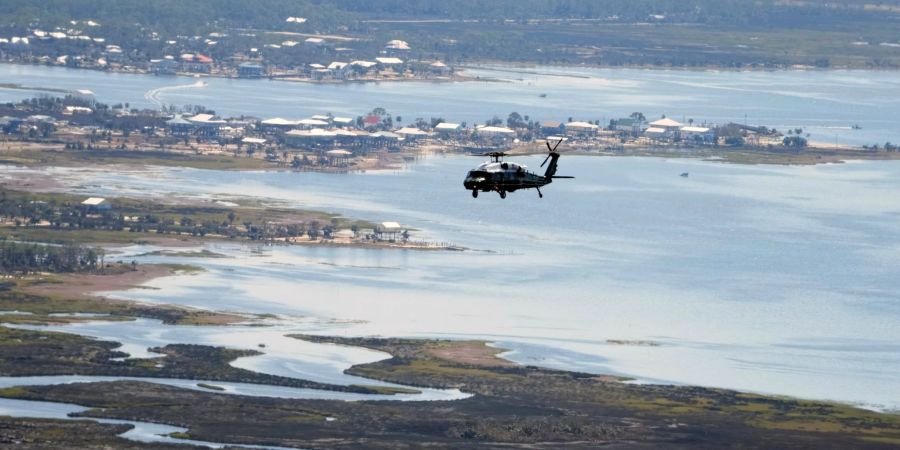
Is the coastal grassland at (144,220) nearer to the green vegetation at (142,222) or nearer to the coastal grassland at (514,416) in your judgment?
the green vegetation at (142,222)

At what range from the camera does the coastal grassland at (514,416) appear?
107500mm

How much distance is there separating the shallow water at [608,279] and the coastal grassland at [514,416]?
5.05m

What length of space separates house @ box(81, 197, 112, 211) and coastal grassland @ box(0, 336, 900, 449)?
53.1m

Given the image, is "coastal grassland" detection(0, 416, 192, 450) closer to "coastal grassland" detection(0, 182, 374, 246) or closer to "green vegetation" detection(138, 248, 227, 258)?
"green vegetation" detection(138, 248, 227, 258)

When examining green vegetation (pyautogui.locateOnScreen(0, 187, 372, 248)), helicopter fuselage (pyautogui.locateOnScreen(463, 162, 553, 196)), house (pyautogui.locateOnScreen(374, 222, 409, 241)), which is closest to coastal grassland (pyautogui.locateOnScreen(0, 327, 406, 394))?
green vegetation (pyautogui.locateOnScreen(0, 187, 372, 248))

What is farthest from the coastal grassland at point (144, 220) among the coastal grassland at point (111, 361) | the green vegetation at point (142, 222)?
the coastal grassland at point (111, 361)

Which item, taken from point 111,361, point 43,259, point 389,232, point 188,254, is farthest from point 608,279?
point 111,361

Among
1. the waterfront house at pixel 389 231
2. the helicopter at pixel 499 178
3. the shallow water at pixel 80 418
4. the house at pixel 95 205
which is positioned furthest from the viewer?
the house at pixel 95 205

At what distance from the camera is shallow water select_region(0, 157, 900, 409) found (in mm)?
129375

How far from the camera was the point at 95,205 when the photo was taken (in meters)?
171

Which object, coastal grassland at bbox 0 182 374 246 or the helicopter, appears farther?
coastal grassland at bbox 0 182 374 246

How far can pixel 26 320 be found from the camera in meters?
130

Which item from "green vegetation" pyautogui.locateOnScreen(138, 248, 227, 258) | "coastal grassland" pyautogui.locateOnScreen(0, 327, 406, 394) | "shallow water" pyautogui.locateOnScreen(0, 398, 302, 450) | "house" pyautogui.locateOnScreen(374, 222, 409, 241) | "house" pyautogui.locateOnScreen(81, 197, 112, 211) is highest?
"house" pyautogui.locateOnScreen(81, 197, 112, 211)

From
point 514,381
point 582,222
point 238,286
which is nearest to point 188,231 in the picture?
point 238,286
